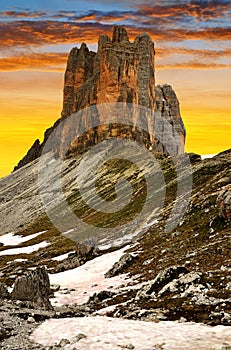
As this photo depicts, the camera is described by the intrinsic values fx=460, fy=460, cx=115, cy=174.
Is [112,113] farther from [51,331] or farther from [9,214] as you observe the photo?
[51,331]

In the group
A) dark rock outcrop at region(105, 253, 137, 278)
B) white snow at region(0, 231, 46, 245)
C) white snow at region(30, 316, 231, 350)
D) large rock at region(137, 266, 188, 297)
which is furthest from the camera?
white snow at region(0, 231, 46, 245)

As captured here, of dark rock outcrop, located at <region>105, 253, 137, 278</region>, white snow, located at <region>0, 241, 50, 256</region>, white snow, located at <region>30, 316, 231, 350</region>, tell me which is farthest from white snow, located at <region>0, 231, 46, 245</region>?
white snow, located at <region>30, 316, 231, 350</region>

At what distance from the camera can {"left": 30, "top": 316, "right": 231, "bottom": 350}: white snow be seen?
2206 cm

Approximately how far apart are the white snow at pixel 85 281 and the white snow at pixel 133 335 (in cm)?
1434

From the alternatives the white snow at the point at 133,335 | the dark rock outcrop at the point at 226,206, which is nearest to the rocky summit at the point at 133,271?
the white snow at the point at 133,335

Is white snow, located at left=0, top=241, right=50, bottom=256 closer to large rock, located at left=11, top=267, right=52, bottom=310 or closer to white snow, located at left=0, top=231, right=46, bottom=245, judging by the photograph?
white snow, located at left=0, top=231, right=46, bottom=245

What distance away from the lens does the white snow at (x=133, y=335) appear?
22062mm

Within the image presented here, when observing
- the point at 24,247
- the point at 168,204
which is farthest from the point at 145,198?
the point at 24,247

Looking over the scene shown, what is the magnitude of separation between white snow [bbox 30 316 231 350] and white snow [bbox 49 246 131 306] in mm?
14336

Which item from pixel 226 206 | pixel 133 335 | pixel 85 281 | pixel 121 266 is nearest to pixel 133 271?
pixel 121 266

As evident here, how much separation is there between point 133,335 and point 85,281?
2774 cm

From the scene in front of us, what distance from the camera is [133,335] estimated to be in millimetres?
24312

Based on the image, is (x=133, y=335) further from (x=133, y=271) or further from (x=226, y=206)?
(x=226, y=206)

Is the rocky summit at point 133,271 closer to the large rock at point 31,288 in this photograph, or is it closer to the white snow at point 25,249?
the large rock at point 31,288
